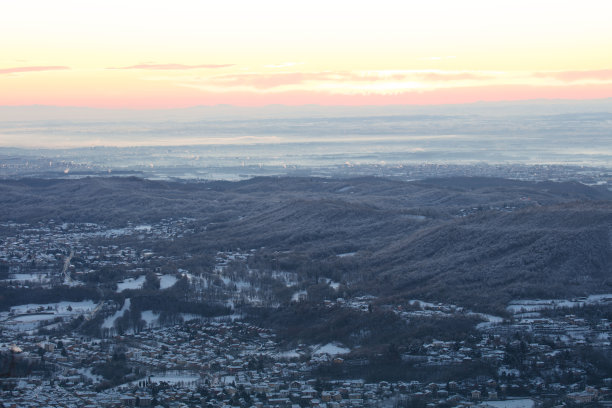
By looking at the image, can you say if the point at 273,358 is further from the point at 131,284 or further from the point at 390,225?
the point at 390,225

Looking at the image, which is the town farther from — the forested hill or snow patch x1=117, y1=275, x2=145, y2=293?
the forested hill

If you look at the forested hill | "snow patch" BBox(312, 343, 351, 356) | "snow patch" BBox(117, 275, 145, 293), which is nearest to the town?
"snow patch" BBox(312, 343, 351, 356)

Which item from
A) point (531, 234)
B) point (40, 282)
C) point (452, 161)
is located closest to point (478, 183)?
point (452, 161)

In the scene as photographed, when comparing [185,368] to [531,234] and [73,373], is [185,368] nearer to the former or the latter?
[73,373]

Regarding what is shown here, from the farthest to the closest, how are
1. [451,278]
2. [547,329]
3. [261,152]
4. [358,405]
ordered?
[261,152]
[451,278]
[547,329]
[358,405]

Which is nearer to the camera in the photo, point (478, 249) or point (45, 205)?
point (478, 249)

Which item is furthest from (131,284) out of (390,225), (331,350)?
(390,225)

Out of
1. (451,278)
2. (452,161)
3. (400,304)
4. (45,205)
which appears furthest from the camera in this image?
(452,161)

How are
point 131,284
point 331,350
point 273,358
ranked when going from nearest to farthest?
point 273,358
point 331,350
point 131,284
